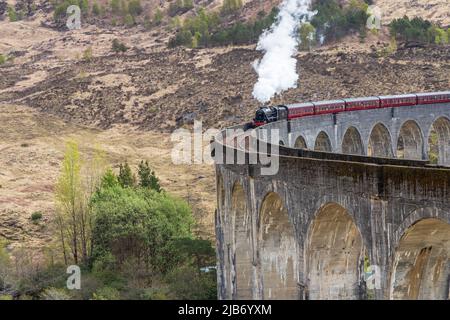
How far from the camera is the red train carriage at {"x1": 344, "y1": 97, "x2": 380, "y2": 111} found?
4875 centimetres

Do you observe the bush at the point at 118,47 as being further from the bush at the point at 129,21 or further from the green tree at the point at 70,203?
the green tree at the point at 70,203

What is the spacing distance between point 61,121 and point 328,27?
118ft

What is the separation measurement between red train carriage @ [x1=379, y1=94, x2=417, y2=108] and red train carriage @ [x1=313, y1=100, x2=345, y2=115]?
3.89 metres

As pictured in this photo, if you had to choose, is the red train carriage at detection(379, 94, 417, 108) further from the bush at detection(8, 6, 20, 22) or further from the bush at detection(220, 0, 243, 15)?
the bush at detection(8, 6, 20, 22)

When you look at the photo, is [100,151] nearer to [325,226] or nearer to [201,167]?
[201,167]

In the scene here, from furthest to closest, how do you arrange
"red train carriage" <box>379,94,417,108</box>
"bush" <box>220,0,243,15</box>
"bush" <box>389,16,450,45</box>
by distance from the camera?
1. "bush" <box>220,0,243,15</box>
2. "bush" <box>389,16,450,45</box>
3. "red train carriage" <box>379,94,417,108</box>

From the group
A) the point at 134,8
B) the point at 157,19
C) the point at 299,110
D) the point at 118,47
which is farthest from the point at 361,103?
the point at 134,8

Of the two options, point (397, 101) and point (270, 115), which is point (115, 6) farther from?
point (270, 115)

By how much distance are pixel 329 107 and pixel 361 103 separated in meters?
2.88

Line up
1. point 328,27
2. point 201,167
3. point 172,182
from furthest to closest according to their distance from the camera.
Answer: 1. point 328,27
2. point 201,167
3. point 172,182

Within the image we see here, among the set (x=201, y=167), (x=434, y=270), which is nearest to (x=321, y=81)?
(x=201, y=167)

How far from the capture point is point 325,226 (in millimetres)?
22203

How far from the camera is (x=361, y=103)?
4944cm

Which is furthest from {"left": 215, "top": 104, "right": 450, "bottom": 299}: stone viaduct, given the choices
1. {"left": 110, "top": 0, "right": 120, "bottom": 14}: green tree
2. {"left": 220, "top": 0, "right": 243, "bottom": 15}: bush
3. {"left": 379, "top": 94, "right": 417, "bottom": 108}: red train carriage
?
{"left": 110, "top": 0, "right": 120, "bottom": 14}: green tree
